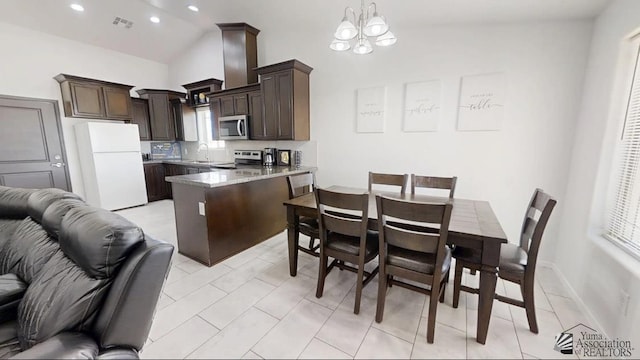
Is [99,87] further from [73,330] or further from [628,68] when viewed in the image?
[628,68]

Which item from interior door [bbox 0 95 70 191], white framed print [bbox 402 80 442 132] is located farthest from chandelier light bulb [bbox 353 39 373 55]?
interior door [bbox 0 95 70 191]

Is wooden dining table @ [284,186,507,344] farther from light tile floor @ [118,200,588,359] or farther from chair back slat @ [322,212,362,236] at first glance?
light tile floor @ [118,200,588,359]

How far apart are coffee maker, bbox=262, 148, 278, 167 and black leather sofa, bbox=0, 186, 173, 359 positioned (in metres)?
2.88

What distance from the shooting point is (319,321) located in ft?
5.76

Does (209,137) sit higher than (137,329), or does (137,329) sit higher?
(209,137)

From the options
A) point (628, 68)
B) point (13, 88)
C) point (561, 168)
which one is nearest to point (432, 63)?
point (628, 68)

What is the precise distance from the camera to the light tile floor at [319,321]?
1.50 metres

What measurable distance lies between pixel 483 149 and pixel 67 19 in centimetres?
642

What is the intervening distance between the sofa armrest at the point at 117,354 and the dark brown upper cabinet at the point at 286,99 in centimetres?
291

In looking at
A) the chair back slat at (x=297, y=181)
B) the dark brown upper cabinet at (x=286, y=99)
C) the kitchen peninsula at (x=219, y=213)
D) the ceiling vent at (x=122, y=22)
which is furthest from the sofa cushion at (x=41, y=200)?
the ceiling vent at (x=122, y=22)

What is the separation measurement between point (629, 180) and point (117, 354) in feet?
10.3

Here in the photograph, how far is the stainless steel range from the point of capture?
13.9 feet

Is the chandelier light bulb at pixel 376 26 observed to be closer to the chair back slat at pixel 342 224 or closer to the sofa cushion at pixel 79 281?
the chair back slat at pixel 342 224

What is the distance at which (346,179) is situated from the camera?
3.57m
